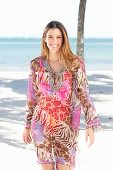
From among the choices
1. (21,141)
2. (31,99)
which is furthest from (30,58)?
(31,99)

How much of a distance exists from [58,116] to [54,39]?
2.04 feet

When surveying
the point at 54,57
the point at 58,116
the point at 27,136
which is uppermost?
the point at 54,57

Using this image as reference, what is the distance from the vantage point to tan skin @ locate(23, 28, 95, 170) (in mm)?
3455

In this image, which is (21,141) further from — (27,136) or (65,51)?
(65,51)

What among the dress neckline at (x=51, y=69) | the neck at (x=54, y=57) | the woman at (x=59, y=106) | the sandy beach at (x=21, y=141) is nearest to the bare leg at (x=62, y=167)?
the woman at (x=59, y=106)

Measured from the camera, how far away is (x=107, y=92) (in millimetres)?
13484

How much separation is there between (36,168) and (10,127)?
2796mm

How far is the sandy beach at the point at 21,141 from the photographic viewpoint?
567 centimetres

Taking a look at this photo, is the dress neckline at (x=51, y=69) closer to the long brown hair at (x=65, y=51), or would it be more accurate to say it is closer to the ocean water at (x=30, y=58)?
the long brown hair at (x=65, y=51)

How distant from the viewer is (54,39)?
11.5 ft

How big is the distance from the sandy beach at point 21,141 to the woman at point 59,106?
6.75ft

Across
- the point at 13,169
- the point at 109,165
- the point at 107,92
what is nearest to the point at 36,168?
the point at 13,169

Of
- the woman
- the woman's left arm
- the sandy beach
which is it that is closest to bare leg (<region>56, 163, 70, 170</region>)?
the woman

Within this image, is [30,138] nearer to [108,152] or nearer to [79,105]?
[79,105]
